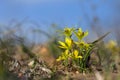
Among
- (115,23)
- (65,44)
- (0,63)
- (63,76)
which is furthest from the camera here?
Result: (115,23)

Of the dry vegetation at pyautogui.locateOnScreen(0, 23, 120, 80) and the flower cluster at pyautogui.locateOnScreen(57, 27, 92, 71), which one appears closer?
the dry vegetation at pyautogui.locateOnScreen(0, 23, 120, 80)

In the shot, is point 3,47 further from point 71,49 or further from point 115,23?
point 115,23

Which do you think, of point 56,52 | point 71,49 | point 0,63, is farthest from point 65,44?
point 56,52

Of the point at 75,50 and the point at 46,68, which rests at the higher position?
the point at 75,50

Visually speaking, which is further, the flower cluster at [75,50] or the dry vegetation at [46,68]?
the flower cluster at [75,50]

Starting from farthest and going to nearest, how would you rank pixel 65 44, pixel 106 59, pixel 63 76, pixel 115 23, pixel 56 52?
pixel 115 23, pixel 56 52, pixel 106 59, pixel 65 44, pixel 63 76

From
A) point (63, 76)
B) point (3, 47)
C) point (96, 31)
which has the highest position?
point (96, 31)

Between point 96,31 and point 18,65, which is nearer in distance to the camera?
point 18,65

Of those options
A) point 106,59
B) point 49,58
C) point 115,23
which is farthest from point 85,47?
point 115,23

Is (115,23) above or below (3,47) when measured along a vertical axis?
above
